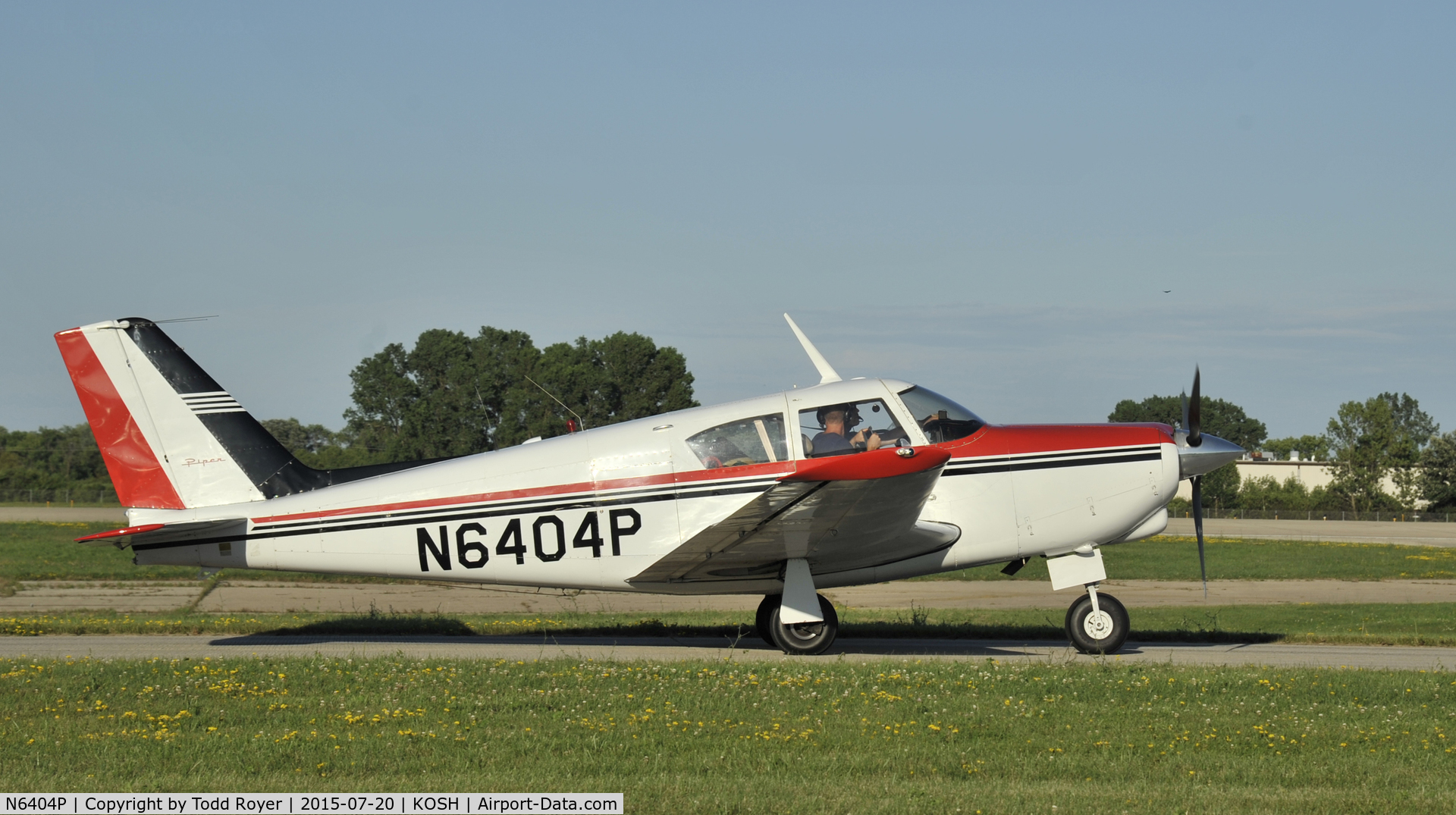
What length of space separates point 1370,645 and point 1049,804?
9600 mm

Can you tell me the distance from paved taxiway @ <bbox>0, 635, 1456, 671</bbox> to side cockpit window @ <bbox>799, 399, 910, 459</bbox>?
2.03 meters

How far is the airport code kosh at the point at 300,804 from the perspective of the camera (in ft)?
17.2

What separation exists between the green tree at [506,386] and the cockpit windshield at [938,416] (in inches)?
1326

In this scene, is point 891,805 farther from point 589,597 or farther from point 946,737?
point 589,597

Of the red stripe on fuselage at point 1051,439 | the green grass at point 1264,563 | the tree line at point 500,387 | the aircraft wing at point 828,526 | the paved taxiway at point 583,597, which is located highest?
the tree line at point 500,387

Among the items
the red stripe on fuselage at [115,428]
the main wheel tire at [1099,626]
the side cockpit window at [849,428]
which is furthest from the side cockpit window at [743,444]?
the red stripe on fuselage at [115,428]

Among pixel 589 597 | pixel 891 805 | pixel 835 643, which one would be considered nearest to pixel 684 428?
pixel 835 643

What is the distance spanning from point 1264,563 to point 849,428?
1062 inches

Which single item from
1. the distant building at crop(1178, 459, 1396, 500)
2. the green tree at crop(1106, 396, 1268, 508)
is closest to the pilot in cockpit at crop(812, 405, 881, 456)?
the green tree at crop(1106, 396, 1268, 508)

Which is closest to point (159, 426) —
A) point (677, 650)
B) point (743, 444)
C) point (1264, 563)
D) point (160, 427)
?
point (160, 427)

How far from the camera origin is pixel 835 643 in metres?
12.3

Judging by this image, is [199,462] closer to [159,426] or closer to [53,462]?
[159,426]

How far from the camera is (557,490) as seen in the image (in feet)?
35.7

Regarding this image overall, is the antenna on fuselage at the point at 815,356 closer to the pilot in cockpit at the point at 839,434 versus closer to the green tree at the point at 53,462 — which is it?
the pilot in cockpit at the point at 839,434
